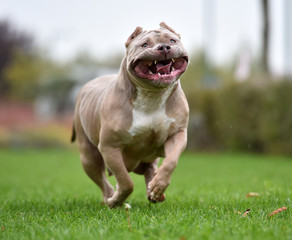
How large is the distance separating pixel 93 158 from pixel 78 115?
0.57 m

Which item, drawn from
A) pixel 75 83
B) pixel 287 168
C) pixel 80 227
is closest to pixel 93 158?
pixel 80 227

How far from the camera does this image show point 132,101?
4723 mm

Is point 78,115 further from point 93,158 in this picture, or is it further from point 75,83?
point 75,83

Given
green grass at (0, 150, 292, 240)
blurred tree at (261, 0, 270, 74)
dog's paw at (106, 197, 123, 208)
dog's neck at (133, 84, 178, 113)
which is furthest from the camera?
blurred tree at (261, 0, 270, 74)

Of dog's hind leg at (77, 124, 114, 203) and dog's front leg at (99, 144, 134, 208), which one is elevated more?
dog's front leg at (99, 144, 134, 208)

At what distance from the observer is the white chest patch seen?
4688mm

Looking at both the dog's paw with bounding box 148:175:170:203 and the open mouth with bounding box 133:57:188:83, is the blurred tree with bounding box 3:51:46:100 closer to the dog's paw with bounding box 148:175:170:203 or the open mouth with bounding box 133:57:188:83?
the open mouth with bounding box 133:57:188:83

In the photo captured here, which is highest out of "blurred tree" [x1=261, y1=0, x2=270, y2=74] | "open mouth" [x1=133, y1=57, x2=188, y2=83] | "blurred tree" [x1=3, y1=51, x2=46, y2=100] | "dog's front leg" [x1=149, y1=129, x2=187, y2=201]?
"open mouth" [x1=133, y1=57, x2=188, y2=83]

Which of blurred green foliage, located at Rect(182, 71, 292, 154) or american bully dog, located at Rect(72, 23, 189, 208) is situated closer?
american bully dog, located at Rect(72, 23, 189, 208)

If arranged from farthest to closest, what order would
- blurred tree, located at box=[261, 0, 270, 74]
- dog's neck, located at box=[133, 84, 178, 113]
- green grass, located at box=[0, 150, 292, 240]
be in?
blurred tree, located at box=[261, 0, 270, 74], dog's neck, located at box=[133, 84, 178, 113], green grass, located at box=[0, 150, 292, 240]

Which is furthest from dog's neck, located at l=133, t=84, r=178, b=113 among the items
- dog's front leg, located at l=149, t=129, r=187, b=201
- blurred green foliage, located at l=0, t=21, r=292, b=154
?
blurred green foliage, located at l=0, t=21, r=292, b=154

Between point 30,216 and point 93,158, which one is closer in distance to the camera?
point 30,216

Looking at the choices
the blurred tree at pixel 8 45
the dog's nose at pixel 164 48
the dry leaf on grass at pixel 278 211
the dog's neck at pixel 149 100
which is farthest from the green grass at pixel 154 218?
the blurred tree at pixel 8 45

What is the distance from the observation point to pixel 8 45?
119 feet
